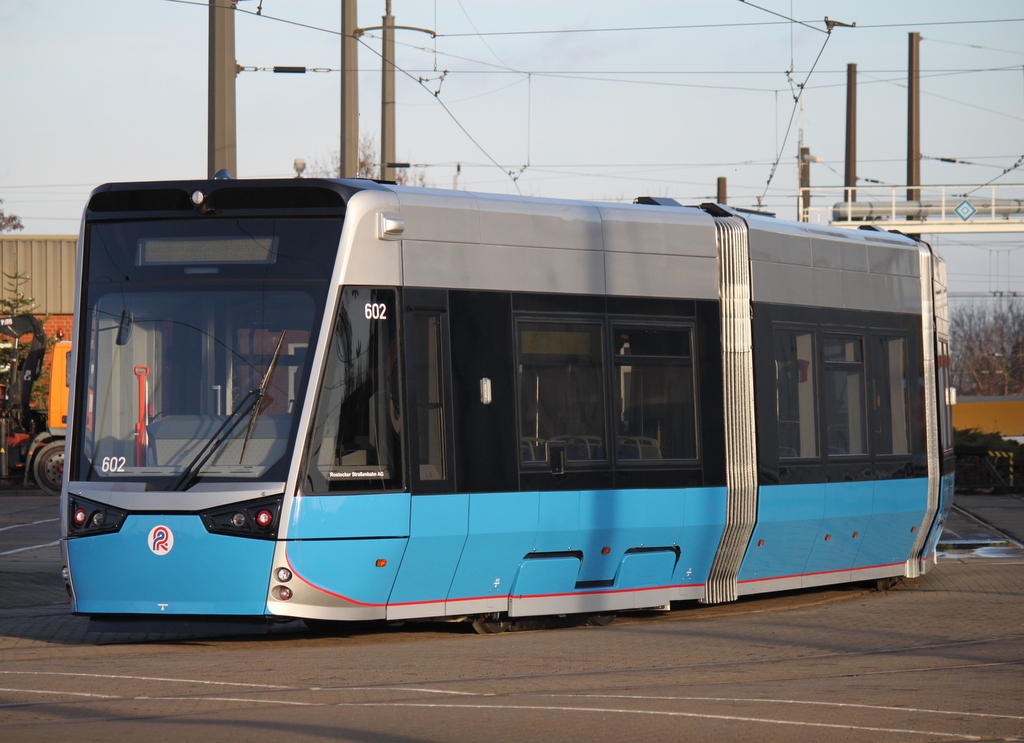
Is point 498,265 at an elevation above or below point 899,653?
above

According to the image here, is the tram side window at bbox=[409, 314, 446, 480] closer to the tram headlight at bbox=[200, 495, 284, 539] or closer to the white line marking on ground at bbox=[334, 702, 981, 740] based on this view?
the tram headlight at bbox=[200, 495, 284, 539]

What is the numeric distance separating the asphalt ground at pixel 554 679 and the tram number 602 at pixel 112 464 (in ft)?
3.97

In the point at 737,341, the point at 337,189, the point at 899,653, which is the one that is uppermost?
the point at 337,189

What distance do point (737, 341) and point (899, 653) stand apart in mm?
2928

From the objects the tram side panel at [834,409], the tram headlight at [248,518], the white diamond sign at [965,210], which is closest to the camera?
the tram headlight at [248,518]

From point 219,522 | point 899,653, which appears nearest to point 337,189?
point 219,522

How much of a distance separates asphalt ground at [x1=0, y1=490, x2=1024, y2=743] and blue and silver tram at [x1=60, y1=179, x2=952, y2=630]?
0.48 metres

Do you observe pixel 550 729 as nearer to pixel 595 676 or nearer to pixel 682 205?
pixel 595 676

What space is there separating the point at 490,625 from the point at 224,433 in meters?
2.51

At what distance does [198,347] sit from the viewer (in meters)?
8.75

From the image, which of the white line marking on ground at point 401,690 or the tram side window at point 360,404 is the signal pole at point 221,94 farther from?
the white line marking on ground at point 401,690

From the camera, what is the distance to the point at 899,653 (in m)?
9.05

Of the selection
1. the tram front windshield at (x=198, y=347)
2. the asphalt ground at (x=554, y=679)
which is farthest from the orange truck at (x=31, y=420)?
the tram front windshield at (x=198, y=347)

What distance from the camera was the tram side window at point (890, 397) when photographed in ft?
40.2
